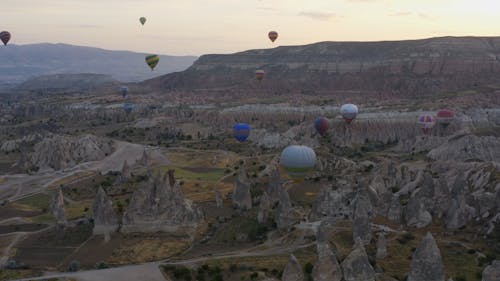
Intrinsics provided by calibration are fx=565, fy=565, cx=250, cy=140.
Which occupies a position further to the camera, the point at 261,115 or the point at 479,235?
the point at 261,115

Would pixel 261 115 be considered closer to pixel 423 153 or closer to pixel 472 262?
pixel 423 153

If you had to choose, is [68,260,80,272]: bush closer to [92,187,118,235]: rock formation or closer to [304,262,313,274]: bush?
[92,187,118,235]: rock formation

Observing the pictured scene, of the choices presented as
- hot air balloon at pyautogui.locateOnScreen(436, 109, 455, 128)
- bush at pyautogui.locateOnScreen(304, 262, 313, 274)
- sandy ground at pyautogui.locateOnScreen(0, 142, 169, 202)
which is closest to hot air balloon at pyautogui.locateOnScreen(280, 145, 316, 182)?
bush at pyautogui.locateOnScreen(304, 262, 313, 274)

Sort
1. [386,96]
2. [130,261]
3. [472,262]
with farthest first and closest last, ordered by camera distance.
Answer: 1. [386,96]
2. [130,261]
3. [472,262]

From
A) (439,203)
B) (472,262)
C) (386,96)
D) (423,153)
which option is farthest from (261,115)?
(472,262)

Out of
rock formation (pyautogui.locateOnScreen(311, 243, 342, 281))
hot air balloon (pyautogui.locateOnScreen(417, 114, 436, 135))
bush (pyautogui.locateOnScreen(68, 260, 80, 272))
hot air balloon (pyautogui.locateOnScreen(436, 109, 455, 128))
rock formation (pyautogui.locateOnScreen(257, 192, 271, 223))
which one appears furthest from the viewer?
hot air balloon (pyautogui.locateOnScreen(436, 109, 455, 128))

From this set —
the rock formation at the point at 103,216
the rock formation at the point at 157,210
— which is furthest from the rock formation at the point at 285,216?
the rock formation at the point at 103,216

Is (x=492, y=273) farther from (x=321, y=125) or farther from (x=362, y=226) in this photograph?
(x=321, y=125)
